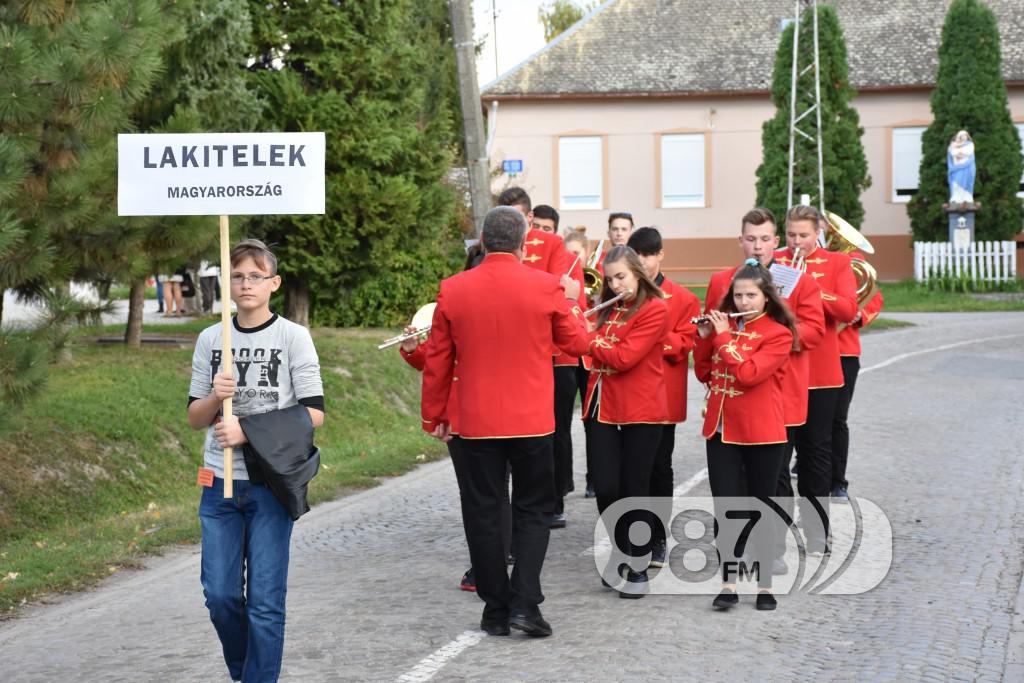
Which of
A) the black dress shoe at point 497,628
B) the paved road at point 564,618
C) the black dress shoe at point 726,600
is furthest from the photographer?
the black dress shoe at point 726,600

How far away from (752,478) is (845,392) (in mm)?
2725

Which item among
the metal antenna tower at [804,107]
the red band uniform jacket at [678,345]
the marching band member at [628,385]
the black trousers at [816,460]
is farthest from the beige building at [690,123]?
the marching band member at [628,385]

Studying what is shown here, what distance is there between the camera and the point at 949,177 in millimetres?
34906

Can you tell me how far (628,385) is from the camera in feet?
25.5

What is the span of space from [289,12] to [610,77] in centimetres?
2185

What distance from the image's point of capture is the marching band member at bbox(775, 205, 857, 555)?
8.83 metres

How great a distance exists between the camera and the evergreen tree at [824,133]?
3469cm

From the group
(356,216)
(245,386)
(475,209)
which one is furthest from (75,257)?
(356,216)

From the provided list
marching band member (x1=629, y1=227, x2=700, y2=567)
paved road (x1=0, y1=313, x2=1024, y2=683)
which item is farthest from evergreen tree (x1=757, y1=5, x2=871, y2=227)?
marching band member (x1=629, y1=227, x2=700, y2=567)

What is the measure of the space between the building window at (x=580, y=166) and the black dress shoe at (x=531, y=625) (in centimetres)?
3371

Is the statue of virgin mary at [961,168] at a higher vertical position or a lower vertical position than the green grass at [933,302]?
higher

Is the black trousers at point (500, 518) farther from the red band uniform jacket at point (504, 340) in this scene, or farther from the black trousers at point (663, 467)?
the black trousers at point (663, 467)

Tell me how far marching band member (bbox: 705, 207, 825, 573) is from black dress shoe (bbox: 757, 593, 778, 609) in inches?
17.6

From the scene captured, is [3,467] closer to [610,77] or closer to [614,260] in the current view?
[614,260]
